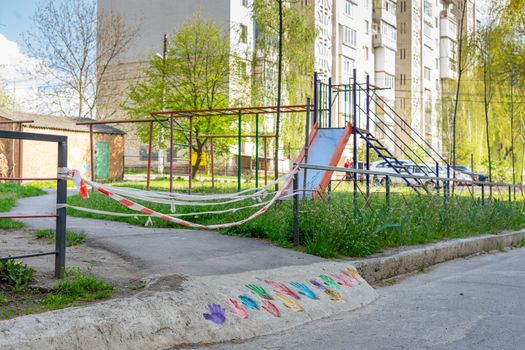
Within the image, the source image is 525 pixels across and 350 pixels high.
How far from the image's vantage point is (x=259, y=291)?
18.6ft

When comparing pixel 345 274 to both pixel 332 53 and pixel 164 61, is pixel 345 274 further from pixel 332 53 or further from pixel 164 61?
pixel 332 53

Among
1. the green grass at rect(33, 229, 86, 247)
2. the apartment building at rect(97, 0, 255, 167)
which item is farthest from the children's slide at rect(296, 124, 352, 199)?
the apartment building at rect(97, 0, 255, 167)

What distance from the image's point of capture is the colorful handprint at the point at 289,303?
5.64 meters

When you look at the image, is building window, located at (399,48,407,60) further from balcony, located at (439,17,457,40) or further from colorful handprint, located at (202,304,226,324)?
colorful handprint, located at (202,304,226,324)

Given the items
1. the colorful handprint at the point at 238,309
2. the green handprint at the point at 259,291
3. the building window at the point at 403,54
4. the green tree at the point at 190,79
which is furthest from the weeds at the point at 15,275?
the building window at the point at 403,54

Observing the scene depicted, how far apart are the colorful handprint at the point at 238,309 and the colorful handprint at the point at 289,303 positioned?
607 mm

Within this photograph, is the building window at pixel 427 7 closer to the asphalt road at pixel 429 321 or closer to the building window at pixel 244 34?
the building window at pixel 244 34

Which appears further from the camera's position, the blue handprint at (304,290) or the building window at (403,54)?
the building window at (403,54)

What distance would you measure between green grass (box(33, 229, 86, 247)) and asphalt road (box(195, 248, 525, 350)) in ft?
12.8

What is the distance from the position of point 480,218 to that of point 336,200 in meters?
5.53

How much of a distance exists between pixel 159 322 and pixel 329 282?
254cm

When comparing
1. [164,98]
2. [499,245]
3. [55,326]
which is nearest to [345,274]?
[55,326]

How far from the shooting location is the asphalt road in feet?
15.3

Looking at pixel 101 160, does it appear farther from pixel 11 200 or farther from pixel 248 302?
pixel 248 302
